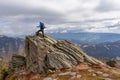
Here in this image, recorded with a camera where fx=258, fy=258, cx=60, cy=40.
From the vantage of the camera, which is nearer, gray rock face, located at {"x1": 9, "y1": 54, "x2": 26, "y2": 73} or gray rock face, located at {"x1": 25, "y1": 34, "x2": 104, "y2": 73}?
gray rock face, located at {"x1": 25, "y1": 34, "x2": 104, "y2": 73}

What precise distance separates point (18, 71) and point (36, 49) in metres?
10.0

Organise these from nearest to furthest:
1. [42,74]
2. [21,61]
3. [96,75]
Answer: [96,75]
[42,74]
[21,61]

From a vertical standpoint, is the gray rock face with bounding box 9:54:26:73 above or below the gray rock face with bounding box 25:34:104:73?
below

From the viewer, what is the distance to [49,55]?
83062 mm

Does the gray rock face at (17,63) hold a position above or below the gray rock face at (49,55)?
below

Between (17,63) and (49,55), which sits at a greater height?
(49,55)

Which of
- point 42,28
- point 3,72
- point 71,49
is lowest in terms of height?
point 3,72

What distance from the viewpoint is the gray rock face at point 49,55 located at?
270 feet

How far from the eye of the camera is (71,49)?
292ft

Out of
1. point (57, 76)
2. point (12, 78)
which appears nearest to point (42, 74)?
point (57, 76)

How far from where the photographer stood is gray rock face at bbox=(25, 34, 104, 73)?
8231 cm

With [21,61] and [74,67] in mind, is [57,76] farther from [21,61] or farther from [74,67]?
[21,61]

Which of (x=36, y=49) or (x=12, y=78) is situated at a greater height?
(x=36, y=49)

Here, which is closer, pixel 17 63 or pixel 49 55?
pixel 49 55
